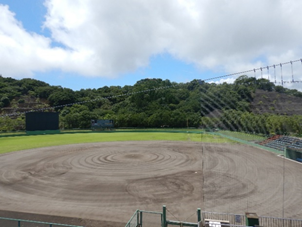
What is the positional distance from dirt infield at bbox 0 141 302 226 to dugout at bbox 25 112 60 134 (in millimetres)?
36651

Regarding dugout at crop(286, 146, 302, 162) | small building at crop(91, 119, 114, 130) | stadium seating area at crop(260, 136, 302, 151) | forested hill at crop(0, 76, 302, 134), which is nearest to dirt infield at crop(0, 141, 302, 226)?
dugout at crop(286, 146, 302, 162)

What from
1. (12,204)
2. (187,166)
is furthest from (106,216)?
(187,166)

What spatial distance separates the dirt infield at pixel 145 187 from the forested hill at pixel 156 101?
18.3 ft

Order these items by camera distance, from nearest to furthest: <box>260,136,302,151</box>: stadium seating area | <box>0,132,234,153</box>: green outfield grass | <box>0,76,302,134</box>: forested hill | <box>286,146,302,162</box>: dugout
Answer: <box>0,76,302,134</box>: forested hill
<box>286,146,302,162</box>: dugout
<box>260,136,302,151</box>: stadium seating area
<box>0,132,234,153</box>: green outfield grass

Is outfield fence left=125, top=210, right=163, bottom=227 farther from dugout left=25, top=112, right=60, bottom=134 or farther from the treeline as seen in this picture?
dugout left=25, top=112, right=60, bottom=134

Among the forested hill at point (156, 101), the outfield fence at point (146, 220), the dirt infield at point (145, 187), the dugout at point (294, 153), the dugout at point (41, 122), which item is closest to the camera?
the outfield fence at point (146, 220)

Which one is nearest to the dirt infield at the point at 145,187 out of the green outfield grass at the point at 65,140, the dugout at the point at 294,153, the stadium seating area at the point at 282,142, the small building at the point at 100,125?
the dugout at the point at 294,153

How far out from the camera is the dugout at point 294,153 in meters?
23.2

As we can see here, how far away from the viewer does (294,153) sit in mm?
24125

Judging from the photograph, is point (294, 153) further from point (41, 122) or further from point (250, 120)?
point (41, 122)

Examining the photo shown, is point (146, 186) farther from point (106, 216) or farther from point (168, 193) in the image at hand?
point (106, 216)

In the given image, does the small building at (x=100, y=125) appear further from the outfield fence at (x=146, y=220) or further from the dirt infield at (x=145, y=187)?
the outfield fence at (x=146, y=220)

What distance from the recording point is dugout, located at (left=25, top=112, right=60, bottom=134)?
5775 cm

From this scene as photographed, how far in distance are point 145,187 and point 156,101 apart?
7810cm
